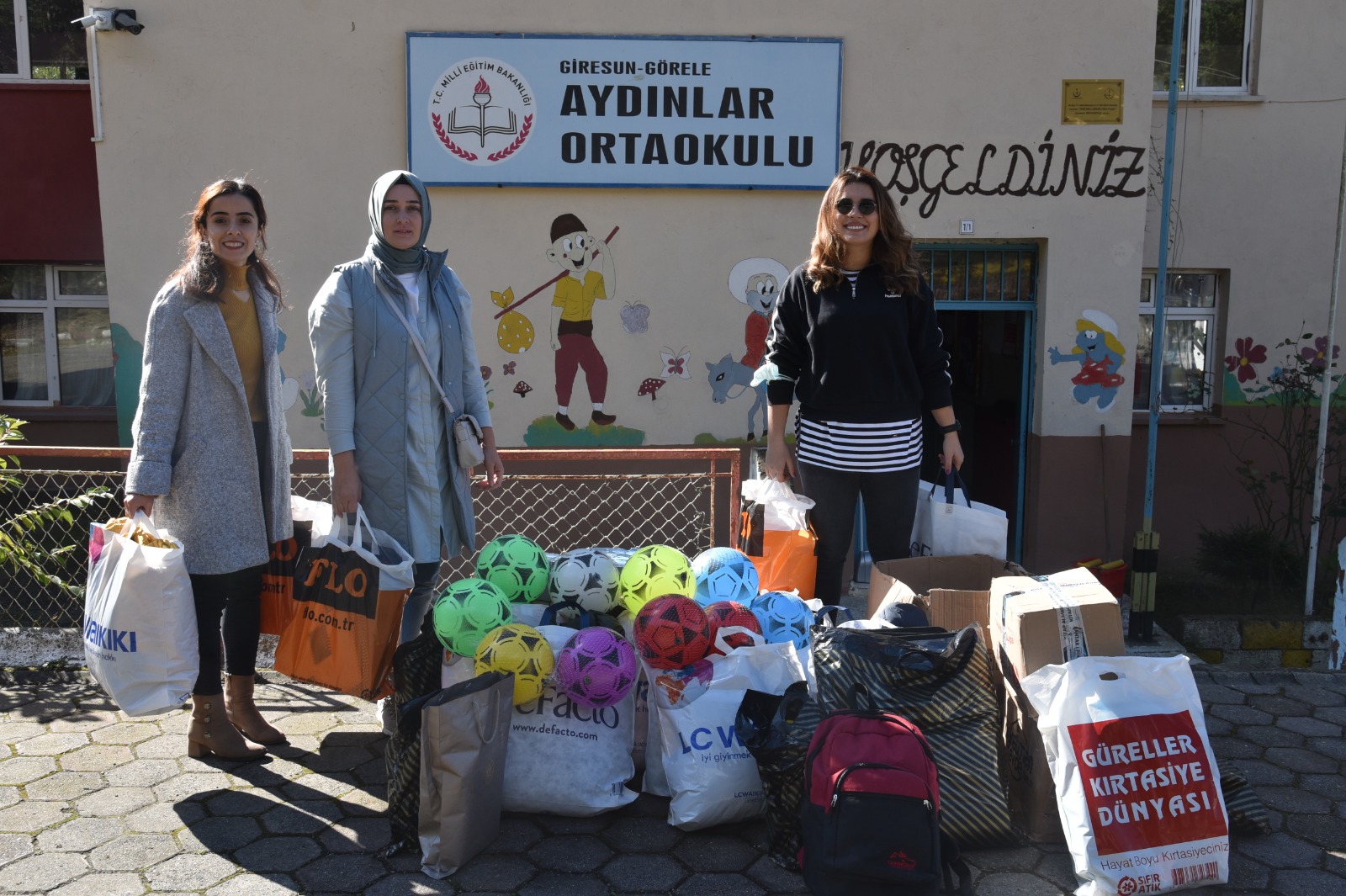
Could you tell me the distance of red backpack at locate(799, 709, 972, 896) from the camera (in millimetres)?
2752

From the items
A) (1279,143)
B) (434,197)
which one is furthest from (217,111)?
(1279,143)

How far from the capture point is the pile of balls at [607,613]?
11.0ft

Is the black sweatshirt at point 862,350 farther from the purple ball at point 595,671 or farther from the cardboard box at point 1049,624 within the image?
the purple ball at point 595,671

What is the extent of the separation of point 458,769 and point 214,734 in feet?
4.05

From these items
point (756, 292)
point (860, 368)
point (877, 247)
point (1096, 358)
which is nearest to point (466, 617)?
point (860, 368)

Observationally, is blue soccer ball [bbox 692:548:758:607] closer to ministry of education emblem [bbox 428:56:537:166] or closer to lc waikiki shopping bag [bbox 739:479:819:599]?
lc waikiki shopping bag [bbox 739:479:819:599]

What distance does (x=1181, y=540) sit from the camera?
7625 mm

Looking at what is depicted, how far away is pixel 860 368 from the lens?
3.81m

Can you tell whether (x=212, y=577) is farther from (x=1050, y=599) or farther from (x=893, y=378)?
(x=1050, y=599)

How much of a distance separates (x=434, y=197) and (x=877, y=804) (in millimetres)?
4898

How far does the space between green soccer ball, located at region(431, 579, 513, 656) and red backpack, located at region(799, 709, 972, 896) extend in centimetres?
113

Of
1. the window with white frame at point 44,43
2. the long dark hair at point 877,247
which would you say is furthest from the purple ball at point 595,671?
the window with white frame at point 44,43

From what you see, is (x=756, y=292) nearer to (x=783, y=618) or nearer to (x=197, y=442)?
(x=783, y=618)

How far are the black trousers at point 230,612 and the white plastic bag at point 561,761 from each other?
1.07 metres
